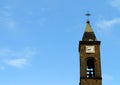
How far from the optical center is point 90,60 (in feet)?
110

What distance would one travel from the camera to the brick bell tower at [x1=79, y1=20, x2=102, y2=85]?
32.0 meters

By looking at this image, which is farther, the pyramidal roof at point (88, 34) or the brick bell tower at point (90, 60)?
the pyramidal roof at point (88, 34)

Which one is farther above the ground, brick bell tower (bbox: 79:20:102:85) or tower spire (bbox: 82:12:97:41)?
tower spire (bbox: 82:12:97:41)

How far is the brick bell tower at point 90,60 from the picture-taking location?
32.0 meters

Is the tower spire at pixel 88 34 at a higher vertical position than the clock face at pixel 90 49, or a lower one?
higher

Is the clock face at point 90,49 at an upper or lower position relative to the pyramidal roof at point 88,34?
lower

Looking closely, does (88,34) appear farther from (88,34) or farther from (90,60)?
(90,60)

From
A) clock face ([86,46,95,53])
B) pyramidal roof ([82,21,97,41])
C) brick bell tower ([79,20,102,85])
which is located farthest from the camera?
pyramidal roof ([82,21,97,41])

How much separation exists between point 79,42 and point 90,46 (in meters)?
1.13

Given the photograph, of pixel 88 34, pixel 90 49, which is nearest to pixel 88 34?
pixel 88 34

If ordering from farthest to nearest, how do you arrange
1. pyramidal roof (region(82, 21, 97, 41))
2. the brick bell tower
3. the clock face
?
pyramidal roof (region(82, 21, 97, 41))
the clock face
the brick bell tower

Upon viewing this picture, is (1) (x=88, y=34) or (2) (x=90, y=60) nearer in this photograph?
(2) (x=90, y=60)

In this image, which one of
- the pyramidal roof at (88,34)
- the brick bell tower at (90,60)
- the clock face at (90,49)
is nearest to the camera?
the brick bell tower at (90,60)

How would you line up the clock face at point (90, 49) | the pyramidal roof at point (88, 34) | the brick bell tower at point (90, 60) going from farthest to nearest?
the pyramidal roof at point (88, 34), the clock face at point (90, 49), the brick bell tower at point (90, 60)
